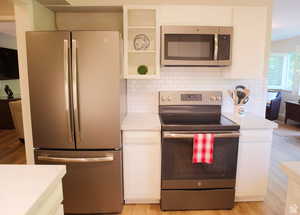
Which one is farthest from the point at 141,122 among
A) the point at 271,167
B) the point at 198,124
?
the point at 271,167

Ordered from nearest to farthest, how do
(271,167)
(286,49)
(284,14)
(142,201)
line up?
(142,201), (271,167), (284,14), (286,49)

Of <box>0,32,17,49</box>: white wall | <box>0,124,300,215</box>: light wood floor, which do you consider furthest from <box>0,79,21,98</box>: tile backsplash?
<box>0,124,300,215</box>: light wood floor

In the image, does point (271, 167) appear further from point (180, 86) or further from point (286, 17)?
point (286, 17)

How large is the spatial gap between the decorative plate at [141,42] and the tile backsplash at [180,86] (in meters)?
0.37

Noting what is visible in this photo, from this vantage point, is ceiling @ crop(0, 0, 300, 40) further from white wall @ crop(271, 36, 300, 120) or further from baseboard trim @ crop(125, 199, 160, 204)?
baseboard trim @ crop(125, 199, 160, 204)

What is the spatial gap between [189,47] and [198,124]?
816 mm

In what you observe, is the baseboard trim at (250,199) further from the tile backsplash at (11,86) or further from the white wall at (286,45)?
the tile backsplash at (11,86)

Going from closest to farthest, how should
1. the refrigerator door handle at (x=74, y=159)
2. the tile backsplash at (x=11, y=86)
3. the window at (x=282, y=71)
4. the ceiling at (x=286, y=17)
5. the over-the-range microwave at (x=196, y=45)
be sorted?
the refrigerator door handle at (x=74, y=159)
the over-the-range microwave at (x=196, y=45)
the ceiling at (x=286, y=17)
the tile backsplash at (x=11, y=86)
the window at (x=282, y=71)

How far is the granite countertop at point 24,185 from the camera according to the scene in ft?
2.76

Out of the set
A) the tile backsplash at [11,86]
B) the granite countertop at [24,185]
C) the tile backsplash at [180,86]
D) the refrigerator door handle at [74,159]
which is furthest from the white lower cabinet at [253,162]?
the tile backsplash at [11,86]

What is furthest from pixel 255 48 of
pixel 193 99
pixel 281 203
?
pixel 281 203

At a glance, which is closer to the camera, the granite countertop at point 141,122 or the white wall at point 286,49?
the granite countertop at point 141,122

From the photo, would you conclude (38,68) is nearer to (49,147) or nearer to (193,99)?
(49,147)

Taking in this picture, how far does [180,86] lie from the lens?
2645 mm
